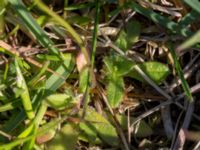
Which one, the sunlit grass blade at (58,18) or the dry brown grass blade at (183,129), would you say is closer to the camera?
the sunlit grass blade at (58,18)

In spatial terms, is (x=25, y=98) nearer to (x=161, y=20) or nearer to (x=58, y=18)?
(x=58, y=18)

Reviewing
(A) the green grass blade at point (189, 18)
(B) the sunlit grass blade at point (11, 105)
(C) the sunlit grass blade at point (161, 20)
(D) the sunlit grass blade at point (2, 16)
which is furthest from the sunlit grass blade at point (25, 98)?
(A) the green grass blade at point (189, 18)

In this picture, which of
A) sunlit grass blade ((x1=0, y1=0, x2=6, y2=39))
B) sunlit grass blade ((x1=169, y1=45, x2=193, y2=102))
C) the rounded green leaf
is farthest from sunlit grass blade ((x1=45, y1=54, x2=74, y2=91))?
sunlit grass blade ((x1=169, y1=45, x2=193, y2=102))

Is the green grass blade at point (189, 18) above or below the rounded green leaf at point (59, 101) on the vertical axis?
above

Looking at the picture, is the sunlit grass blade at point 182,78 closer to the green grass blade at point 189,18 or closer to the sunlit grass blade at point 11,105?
the green grass blade at point 189,18

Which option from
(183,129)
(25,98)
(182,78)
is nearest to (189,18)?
(182,78)

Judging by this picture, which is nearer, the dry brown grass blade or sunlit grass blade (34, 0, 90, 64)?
sunlit grass blade (34, 0, 90, 64)

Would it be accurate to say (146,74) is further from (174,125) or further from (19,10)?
(19,10)

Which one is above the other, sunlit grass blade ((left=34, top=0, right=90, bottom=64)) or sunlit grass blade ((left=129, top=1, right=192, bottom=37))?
sunlit grass blade ((left=34, top=0, right=90, bottom=64))

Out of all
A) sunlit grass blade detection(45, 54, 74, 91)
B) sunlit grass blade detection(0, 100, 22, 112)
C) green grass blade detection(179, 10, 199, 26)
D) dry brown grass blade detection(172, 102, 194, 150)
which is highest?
green grass blade detection(179, 10, 199, 26)

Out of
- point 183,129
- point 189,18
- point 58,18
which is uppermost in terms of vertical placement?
point 58,18

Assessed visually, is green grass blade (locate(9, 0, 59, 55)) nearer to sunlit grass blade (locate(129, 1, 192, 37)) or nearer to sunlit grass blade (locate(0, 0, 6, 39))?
sunlit grass blade (locate(0, 0, 6, 39))
